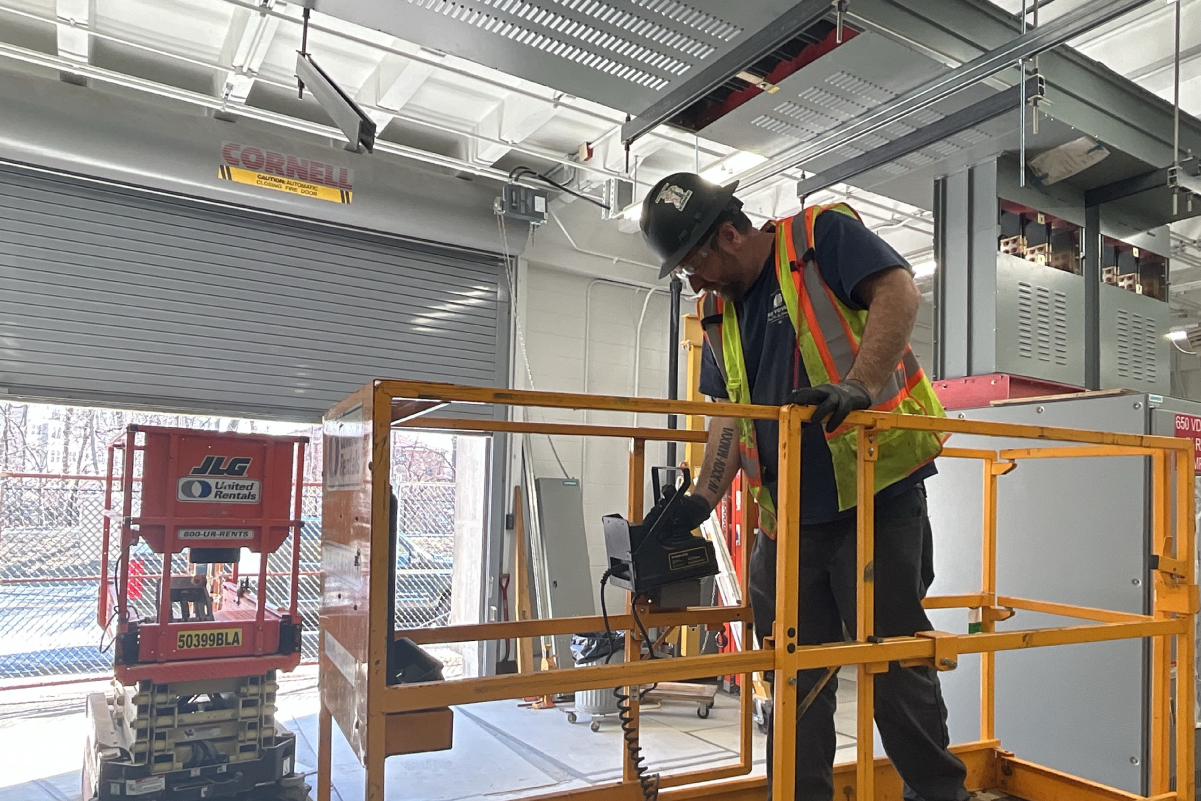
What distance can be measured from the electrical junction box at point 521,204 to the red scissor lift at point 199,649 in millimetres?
2765

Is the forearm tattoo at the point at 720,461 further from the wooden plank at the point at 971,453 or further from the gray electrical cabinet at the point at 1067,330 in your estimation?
the gray electrical cabinet at the point at 1067,330

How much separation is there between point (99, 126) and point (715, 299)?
4669mm

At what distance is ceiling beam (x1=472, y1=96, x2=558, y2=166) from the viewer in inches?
225

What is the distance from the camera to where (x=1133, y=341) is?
4.36m

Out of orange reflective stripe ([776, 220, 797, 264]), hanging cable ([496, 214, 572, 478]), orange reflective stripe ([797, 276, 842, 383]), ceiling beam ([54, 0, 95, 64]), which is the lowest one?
orange reflective stripe ([797, 276, 842, 383])

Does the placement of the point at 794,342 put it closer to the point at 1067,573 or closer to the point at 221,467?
the point at 1067,573

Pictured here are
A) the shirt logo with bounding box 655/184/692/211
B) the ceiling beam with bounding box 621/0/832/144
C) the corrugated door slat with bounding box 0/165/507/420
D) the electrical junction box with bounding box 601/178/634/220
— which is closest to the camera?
the shirt logo with bounding box 655/184/692/211

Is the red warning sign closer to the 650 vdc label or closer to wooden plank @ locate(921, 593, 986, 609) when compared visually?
wooden plank @ locate(921, 593, 986, 609)

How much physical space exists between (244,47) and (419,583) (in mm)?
5019

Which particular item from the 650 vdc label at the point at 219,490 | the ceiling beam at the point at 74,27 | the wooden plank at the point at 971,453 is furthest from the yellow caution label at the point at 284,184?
the wooden plank at the point at 971,453

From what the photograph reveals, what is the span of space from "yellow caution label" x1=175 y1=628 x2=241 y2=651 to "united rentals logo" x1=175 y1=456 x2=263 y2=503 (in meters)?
0.70

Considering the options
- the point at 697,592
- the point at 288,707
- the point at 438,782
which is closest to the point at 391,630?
the point at 697,592

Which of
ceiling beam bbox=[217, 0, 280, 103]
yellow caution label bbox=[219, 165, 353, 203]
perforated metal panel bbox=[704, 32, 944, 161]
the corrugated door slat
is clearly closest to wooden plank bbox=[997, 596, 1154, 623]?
perforated metal panel bbox=[704, 32, 944, 161]

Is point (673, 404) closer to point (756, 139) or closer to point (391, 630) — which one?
point (391, 630)
